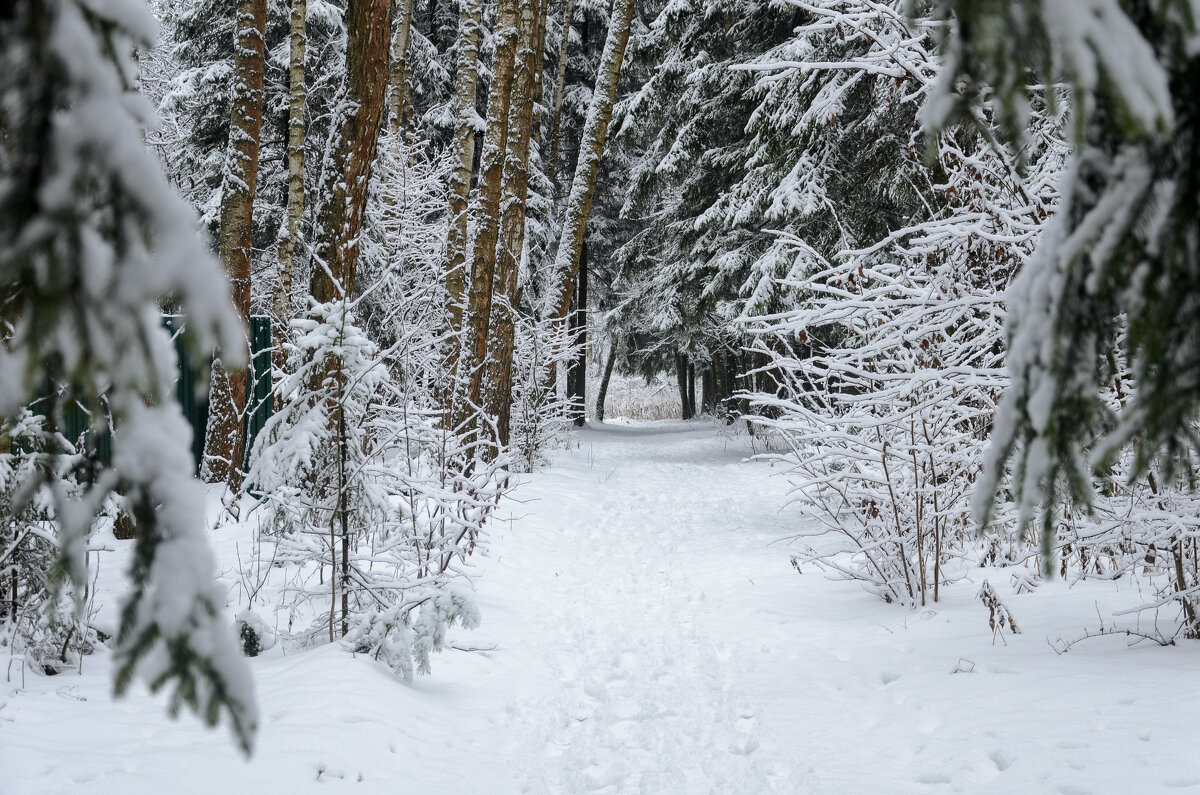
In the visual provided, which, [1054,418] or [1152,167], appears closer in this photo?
[1152,167]

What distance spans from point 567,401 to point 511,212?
3.69 metres

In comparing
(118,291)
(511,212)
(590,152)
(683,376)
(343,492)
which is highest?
(590,152)

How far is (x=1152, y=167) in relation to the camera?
3.37 feet

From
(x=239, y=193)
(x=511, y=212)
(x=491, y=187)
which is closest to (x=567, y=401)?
(x=511, y=212)

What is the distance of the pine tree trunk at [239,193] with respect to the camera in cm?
651

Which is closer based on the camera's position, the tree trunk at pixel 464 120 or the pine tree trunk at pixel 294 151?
the tree trunk at pixel 464 120

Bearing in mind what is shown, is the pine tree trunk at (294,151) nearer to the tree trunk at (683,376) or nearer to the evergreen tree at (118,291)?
the evergreen tree at (118,291)

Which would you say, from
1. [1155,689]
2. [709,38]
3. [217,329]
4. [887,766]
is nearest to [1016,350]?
[217,329]

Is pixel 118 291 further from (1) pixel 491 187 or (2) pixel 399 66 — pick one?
(2) pixel 399 66

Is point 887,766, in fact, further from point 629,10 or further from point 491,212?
point 629,10

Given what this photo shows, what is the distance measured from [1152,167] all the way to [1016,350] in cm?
30

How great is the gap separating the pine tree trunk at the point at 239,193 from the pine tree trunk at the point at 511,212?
2.93 meters

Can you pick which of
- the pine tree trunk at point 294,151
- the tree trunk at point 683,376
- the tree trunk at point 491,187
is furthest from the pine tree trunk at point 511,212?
the tree trunk at point 683,376

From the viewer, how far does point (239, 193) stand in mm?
6559
